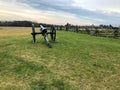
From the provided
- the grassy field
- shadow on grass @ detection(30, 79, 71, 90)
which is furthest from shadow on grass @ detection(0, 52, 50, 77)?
shadow on grass @ detection(30, 79, 71, 90)

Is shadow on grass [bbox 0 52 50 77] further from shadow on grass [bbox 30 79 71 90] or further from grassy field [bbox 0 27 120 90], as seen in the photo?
shadow on grass [bbox 30 79 71 90]

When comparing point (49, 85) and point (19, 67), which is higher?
point (19, 67)

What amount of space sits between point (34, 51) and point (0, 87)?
6.43 metres

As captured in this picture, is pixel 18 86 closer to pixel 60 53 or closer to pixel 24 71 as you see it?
pixel 24 71

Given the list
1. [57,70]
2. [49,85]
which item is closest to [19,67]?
[57,70]

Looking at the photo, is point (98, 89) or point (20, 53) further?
point (20, 53)

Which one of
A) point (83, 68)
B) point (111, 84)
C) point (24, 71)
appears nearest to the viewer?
point (111, 84)

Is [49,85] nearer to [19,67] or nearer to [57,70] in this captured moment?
[57,70]

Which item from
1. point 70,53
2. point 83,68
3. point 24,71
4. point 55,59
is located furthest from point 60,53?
point 24,71

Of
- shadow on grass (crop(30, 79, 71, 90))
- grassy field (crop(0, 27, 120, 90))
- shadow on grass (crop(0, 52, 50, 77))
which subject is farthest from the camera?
shadow on grass (crop(0, 52, 50, 77))

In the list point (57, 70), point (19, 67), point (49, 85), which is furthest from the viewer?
point (19, 67)

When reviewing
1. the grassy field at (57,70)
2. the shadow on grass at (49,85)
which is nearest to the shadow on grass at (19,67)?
the grassy field at (57,70)

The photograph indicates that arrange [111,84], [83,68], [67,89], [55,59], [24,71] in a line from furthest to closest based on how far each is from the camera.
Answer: [55,59], [83,68], [24,71], [111,84], [67,89]

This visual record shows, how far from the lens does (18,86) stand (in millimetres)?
A: 9219
